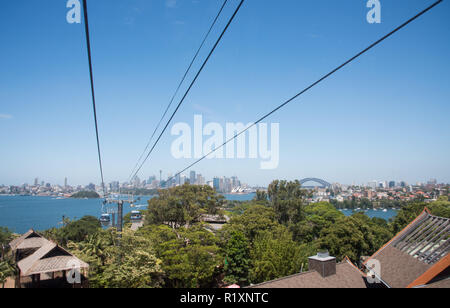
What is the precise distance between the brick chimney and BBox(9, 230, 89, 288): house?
1027cm

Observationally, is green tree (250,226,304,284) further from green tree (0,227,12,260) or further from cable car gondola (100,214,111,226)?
cable car gondola (100,214,111,226)

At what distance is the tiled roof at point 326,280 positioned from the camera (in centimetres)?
1022

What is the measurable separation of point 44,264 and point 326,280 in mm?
12529

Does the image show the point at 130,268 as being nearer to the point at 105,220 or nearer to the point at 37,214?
the point at 105,220

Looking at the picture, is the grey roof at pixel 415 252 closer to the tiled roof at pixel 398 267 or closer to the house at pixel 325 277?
the tiled roof at pixel 398 267

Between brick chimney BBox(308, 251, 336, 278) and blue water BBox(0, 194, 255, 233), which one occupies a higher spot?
brick chimney BBox(308, 251, 336, 278)

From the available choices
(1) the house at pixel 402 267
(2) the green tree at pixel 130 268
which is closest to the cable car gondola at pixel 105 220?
(2) the green tree at pixel 130 268

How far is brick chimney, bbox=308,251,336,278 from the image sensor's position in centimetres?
1102

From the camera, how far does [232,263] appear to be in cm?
1602

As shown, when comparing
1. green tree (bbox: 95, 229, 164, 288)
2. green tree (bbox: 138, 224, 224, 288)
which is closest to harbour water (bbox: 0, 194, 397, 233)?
green tree (bbox: 138, 224, 224, 288)

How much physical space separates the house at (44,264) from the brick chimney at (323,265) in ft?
33.7

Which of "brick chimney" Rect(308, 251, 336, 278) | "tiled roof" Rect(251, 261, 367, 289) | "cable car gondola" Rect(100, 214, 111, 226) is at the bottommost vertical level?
"cable car gondola" Rect(100, 214, 111, 226)
